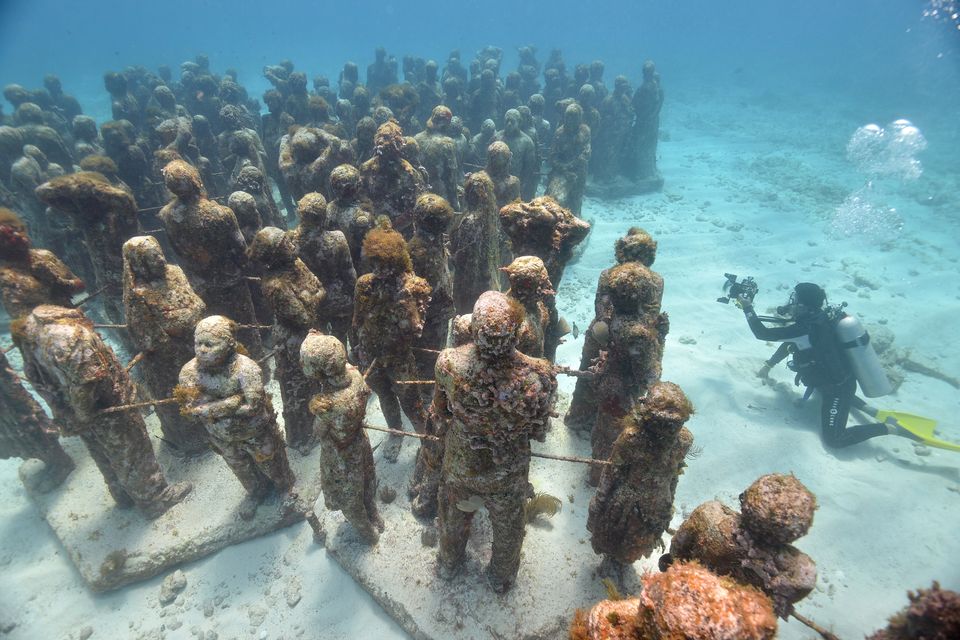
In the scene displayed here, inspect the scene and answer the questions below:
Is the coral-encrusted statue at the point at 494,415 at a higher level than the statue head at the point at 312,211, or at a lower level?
lower

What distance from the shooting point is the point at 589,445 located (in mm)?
6793

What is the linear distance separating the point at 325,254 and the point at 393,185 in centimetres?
281

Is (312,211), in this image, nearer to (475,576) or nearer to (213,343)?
(213,343)

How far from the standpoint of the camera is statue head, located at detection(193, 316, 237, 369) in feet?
14.0

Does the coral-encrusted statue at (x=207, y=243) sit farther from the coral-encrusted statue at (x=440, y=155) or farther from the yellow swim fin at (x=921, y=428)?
the yellow swim fin at (x=921, y=428)

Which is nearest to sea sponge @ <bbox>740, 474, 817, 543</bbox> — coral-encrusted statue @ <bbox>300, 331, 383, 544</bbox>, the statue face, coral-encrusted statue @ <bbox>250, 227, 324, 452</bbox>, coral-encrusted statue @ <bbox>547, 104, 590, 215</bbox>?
coral-encrusted statue @ <bbox>300, 331, 383, 544</bbox>

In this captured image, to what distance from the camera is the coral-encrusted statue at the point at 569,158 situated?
542 inches

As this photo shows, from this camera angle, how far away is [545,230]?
581 cm

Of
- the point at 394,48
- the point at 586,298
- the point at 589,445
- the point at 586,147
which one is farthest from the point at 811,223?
the point at 394,48

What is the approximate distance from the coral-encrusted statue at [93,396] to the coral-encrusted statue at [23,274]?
89cm

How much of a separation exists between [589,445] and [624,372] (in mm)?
2006

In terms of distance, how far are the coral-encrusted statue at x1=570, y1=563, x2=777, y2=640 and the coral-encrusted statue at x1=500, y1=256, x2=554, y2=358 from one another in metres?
2.38

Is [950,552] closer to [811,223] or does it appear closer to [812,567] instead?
[812,567]

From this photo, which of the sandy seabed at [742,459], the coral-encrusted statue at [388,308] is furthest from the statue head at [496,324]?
the sandy seabed at [742,459]
